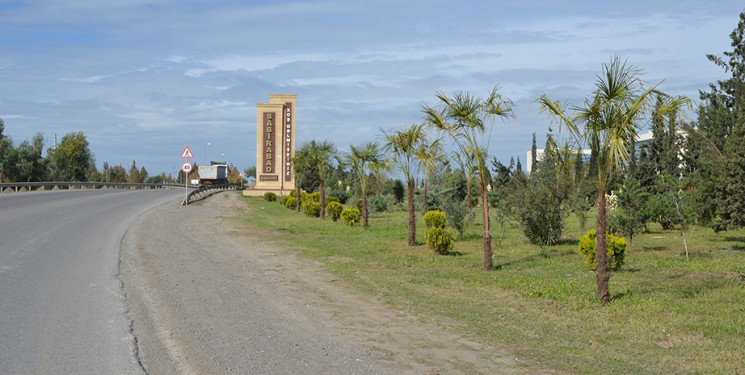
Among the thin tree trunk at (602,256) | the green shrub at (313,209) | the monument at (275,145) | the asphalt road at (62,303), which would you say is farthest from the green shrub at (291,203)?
the thin tree trunk at (602,256)

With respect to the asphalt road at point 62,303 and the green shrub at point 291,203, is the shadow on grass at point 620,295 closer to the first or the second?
the asphalt road at point 62,303

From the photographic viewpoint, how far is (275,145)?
6388cm

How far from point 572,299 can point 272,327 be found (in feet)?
18.0

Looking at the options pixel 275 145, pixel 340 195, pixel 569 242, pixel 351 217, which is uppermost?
pixel 275 145

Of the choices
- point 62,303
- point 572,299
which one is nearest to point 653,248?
point 572,299

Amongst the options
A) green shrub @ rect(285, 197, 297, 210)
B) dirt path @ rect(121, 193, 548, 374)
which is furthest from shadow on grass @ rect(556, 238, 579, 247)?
green shrub @ rect(285, 197, 297, 210)

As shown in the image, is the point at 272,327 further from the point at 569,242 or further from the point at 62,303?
the point at 569,242

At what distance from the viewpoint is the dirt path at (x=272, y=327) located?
256 inches

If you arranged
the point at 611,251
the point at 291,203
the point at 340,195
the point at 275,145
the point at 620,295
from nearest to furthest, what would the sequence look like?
the point at 620,295, the point at 611,251, the point at 291,203, the point at 340,195, the point at 275,145

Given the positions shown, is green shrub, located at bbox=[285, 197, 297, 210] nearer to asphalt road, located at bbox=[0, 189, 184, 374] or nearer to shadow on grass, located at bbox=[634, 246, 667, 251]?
asphalt road, located at bbox=[0, 189, 184, 374]

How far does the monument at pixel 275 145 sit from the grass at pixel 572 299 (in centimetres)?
4383

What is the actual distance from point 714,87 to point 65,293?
5014cm

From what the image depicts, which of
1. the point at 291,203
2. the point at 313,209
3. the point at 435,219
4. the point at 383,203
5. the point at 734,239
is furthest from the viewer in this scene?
the point at 383,203

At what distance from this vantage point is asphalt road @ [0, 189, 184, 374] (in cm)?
644
